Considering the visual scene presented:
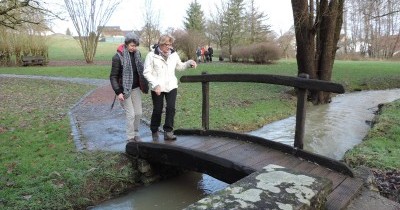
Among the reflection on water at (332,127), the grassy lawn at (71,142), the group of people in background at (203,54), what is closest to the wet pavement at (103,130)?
the grassy lawn at (71,142)

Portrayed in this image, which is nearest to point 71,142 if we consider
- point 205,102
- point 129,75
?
point 129,75

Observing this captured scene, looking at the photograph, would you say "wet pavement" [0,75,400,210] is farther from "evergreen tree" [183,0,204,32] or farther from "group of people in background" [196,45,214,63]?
"evergreen tree" [183,0,204,32]

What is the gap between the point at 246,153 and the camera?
A: 540 cm

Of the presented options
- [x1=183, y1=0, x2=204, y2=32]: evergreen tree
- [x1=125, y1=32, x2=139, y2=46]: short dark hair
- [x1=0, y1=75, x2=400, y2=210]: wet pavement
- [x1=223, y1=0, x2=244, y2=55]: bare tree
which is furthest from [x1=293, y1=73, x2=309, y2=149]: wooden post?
[x1=183, y1=0, x2=204, y2=32]: evergreen tree

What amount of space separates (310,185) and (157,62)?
3.48m

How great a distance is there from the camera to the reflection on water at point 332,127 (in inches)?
326

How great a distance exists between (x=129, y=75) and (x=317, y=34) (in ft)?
34.2

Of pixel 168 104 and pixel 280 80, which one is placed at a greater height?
pixel 280 80

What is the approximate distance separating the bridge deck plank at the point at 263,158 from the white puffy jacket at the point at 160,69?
988mm

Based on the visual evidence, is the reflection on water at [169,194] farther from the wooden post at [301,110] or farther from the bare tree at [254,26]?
the bare tree at [254,26]

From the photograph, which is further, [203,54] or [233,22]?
[233,22]

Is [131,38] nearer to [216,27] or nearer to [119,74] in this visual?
[119,74]

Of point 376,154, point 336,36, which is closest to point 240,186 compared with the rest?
point 376,154

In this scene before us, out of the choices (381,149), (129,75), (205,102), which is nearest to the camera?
(129,75)
